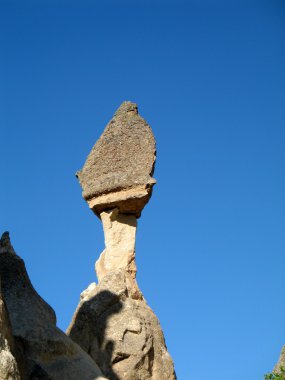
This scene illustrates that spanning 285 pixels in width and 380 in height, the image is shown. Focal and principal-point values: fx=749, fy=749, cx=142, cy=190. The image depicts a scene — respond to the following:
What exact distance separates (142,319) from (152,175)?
307 centimetres

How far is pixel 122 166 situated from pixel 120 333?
3.73m

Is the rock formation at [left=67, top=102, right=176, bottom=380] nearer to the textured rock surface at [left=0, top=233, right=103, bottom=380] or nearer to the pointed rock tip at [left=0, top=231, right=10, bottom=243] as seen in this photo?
the textured rock surface at [left=0, top=233, right=103, bottom=380]

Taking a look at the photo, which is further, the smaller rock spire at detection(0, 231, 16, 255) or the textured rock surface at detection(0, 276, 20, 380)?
the smaller rock spire at detection(0, 231, 16, 255)

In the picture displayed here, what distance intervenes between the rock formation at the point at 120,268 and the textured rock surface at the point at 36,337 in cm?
233

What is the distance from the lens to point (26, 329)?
8.66 metres

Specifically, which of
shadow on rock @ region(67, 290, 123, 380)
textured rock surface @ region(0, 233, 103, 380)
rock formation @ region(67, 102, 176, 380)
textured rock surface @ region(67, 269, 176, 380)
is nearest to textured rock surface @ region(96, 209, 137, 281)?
rock formation @ region(67, 102, 176, 380)

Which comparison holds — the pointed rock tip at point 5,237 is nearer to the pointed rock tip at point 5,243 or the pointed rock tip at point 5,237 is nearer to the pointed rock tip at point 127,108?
the pointed rock tip at point 5,243

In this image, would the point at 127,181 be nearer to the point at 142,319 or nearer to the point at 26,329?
the point at 142,319

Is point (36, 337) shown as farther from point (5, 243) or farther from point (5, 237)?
point (5, 237)

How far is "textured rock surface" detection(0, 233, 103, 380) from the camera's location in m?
8.25

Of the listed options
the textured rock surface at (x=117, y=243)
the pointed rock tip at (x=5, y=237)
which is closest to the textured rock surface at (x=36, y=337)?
the pointed rock tip at (x=5, y=237)

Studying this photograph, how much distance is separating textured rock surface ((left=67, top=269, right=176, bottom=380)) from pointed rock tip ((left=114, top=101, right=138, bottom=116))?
3695 millimetres

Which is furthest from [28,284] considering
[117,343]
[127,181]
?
[127,181]

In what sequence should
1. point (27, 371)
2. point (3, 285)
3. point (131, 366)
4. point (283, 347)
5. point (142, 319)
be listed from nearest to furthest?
point (27, 371), point (3, 285), point (131, 366), point (142, 319), point (283, 347)
